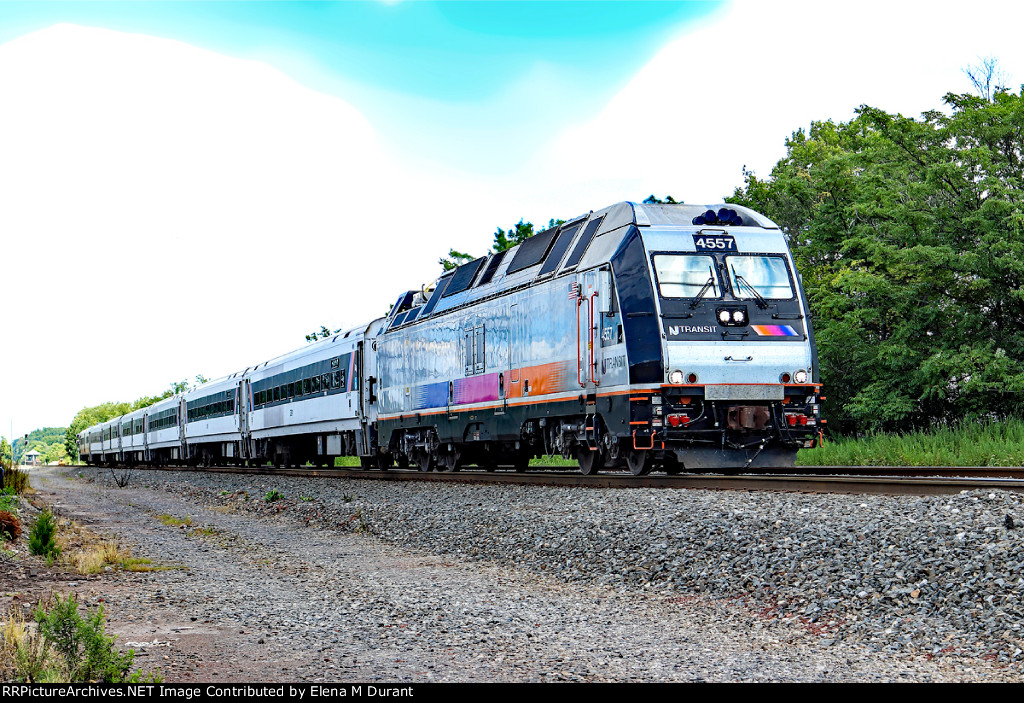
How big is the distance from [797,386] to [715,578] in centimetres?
571

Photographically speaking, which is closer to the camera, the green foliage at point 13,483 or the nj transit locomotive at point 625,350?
the nj transit locomotive at point 625,350

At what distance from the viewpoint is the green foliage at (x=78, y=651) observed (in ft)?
19.3

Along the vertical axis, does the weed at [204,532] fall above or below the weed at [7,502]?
below

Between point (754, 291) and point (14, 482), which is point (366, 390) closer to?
point (14, 482)

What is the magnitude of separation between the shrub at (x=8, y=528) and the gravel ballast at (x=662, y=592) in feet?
6.98

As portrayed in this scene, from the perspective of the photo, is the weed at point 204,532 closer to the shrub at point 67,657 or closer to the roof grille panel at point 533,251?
the roof grille panel at point 533,251

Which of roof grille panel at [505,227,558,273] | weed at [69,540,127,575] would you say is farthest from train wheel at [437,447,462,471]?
weed at [69,540,127,575]

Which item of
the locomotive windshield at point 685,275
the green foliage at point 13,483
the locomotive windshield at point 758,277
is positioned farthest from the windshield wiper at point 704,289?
the green foliage at point 13,483

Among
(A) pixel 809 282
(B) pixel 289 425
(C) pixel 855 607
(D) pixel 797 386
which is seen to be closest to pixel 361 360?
(B) pixel 289 425

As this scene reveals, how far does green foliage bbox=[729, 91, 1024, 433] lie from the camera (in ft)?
70.5

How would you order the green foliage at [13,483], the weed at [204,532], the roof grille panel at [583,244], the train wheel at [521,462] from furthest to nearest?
the green foliage at [13,483]
the train wheel at [521,462]
the roof grille panel at [583,244]
the weed at [204,532]

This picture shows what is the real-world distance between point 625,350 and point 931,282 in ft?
38.6

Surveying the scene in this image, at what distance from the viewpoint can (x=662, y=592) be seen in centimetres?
887

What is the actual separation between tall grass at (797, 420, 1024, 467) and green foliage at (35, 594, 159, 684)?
13911 millimetres
